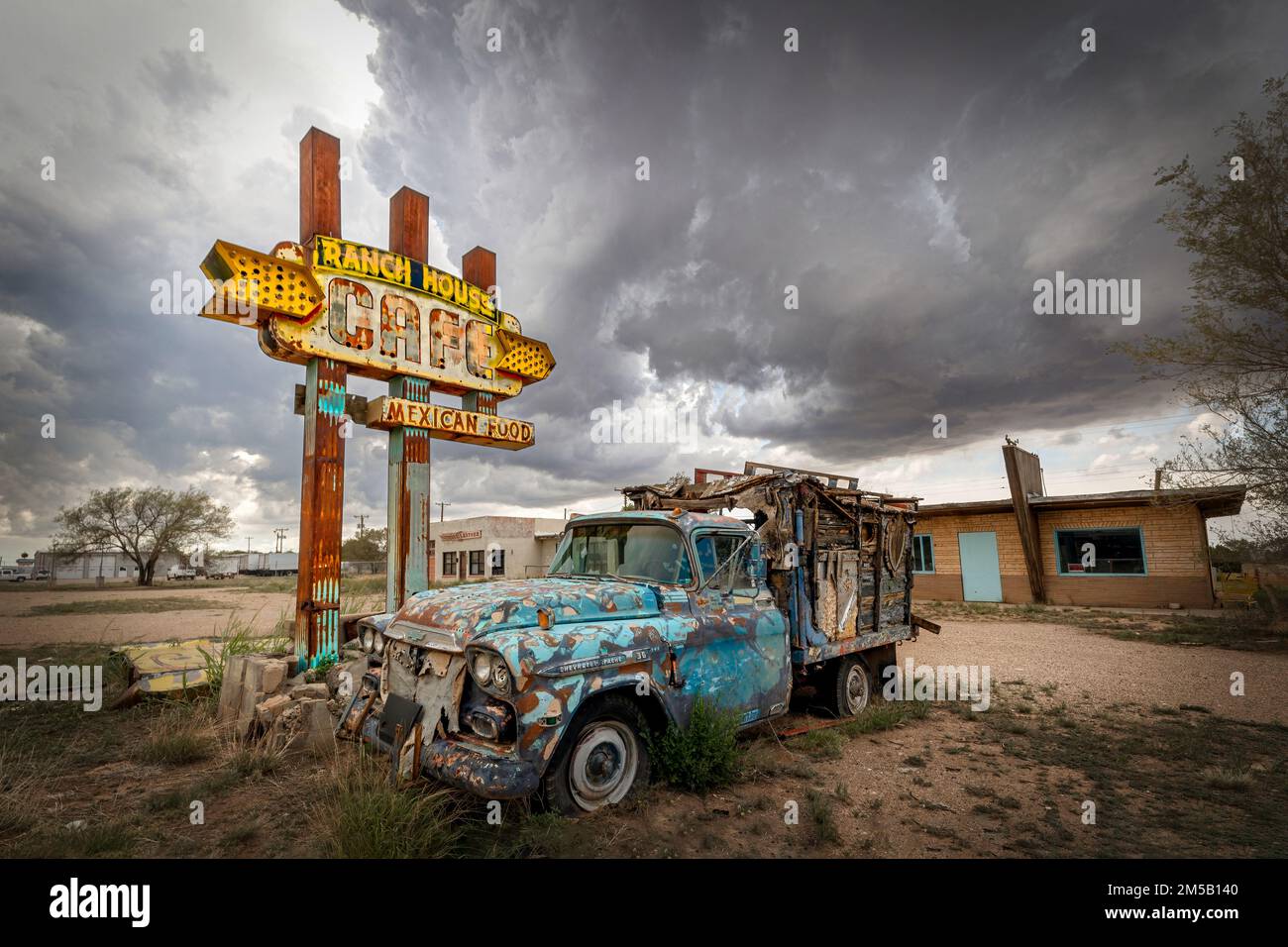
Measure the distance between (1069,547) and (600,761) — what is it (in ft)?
63.9

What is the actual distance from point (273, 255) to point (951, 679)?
10299 mm

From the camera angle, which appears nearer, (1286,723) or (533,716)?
(533,716)

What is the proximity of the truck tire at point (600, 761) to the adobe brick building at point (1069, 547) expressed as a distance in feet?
52.8

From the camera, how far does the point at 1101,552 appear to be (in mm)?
17500

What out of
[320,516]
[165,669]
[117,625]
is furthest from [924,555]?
[117,625]

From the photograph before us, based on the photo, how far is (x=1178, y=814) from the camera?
396 cm

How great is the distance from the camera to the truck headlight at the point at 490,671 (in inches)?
131

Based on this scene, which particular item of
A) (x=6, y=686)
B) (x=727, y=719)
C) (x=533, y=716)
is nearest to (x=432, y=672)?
(x=533, y=716)

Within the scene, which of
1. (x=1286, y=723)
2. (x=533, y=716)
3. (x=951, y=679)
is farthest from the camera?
(x=951, y=679)

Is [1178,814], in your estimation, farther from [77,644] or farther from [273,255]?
[77,644]

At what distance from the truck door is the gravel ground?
4978 mm

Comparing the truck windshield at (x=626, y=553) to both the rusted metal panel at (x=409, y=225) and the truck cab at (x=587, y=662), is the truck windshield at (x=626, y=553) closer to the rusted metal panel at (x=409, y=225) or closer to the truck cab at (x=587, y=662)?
the truck cab at (x=587, y=662)

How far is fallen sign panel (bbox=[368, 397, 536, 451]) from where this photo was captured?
7.85m
